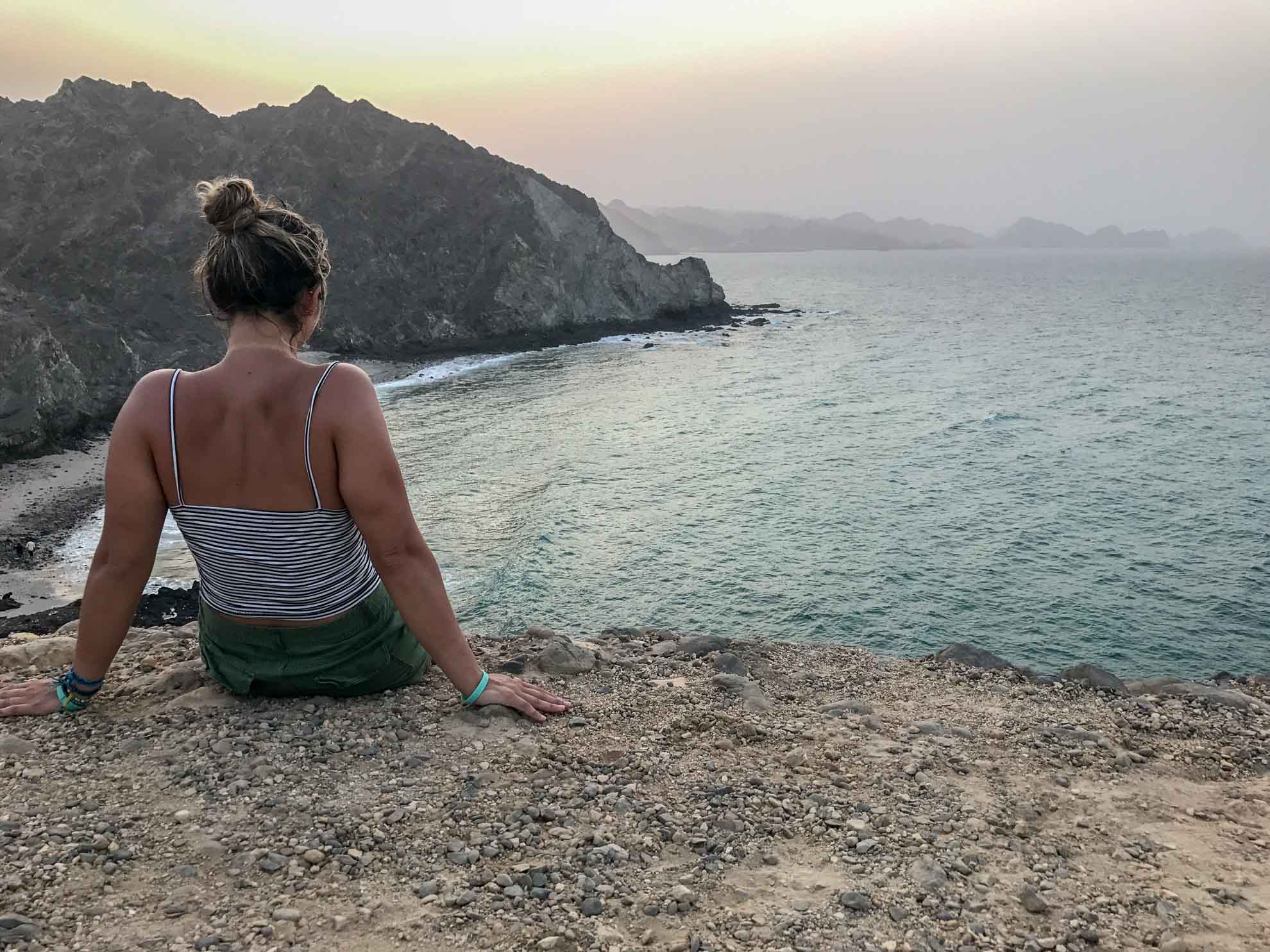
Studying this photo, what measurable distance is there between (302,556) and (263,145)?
95737 millimetres

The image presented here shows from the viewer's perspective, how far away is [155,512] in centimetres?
407

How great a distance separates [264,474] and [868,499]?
23408 millimetres

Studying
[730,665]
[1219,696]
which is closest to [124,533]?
[730,665]

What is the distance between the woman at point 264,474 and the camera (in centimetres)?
388

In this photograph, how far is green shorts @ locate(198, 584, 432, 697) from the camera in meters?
4.58

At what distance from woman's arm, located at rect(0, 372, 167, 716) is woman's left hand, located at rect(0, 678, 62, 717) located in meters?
0.44

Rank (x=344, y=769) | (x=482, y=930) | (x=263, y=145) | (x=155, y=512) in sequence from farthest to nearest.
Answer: (x=263, y=145) → (x=344, y=769) → (x=155, y=512) → (x=482, y=930)

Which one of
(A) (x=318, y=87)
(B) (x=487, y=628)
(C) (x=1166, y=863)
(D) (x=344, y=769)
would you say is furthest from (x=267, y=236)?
(A) (x=318, y=87)

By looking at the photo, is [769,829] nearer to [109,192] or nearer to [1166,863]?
[1166,863]

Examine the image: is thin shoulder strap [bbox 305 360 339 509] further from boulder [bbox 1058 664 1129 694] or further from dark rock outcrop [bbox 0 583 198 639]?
dark rock outcrop [bbox 0 583 198 639]

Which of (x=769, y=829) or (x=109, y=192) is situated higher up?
(x=109, y=192)

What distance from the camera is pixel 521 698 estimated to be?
5109mm

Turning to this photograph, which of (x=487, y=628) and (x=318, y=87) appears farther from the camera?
(x=318, y=87)

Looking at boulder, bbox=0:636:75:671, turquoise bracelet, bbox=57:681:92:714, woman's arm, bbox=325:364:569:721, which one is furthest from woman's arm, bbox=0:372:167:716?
A: boulder, bbox=0:636:75:671
